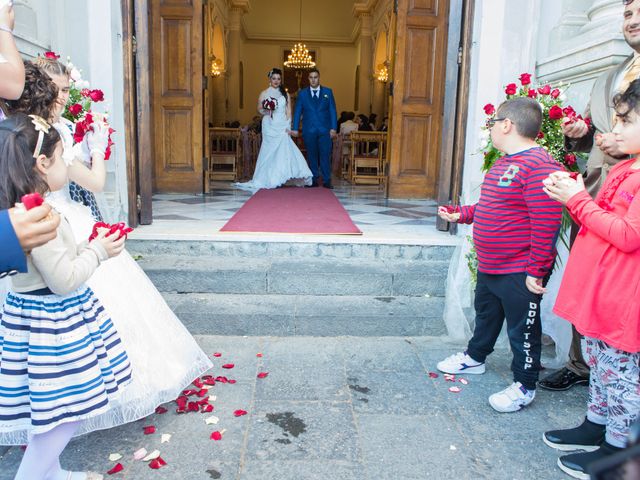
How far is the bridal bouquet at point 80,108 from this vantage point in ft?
8.39

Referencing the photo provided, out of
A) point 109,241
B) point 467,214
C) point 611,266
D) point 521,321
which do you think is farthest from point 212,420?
point 611,266

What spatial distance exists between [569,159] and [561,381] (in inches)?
45.3

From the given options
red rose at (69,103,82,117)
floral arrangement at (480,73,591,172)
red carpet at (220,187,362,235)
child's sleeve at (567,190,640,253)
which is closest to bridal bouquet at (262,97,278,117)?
red carpet at (220,187,362,235)

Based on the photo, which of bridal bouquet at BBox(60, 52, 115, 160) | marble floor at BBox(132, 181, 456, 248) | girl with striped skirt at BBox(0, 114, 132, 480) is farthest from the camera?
marble floor at BBox(132, 181, 456, 248)

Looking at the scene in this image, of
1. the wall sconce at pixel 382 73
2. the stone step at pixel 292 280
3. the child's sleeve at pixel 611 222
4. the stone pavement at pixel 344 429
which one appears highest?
the wall sconce at pixel 382 73

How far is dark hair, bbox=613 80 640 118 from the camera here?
69.0 inches

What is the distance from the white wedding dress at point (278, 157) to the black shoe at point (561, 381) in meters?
6.25

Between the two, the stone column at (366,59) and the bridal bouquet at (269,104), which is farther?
the stone column at (366,59)

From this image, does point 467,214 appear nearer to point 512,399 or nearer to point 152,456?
point 512,399

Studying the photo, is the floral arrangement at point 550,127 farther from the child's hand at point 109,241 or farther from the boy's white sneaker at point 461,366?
the child's hand at point 109,241

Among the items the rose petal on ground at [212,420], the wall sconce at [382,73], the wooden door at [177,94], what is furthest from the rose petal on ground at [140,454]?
the wall sconce at [382,73]

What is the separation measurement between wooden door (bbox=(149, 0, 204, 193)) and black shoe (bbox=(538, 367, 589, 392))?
545 centimetres

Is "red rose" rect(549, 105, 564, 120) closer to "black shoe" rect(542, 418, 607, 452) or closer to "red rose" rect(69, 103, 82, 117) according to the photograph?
"black shoe" rect(542, 418, 607, 452)

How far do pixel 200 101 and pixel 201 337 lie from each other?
4491 mm
